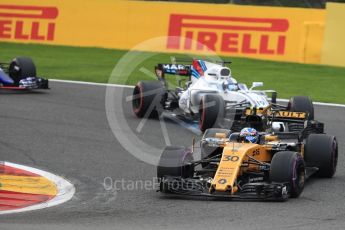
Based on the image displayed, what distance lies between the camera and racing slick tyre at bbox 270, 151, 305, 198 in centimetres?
1050

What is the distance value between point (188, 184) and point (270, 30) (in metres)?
15.1

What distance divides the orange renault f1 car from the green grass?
8.62 metres

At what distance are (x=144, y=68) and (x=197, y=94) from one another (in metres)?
8.35

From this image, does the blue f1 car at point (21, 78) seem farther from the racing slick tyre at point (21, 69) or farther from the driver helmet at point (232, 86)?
the driver helmet at point (232, 86)


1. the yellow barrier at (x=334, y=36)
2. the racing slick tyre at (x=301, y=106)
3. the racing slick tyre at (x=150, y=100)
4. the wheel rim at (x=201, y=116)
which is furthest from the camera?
the yellow barrier at (x=334, y=36)

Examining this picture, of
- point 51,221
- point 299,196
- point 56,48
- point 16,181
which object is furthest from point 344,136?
point 56,48

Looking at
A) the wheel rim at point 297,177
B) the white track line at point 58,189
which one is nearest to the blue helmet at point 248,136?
the wheel rim at point 297,177

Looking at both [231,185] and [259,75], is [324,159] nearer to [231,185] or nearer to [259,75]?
[231,185]

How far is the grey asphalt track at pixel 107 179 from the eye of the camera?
9.31m

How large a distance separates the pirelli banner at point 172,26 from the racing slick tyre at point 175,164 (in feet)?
46.6

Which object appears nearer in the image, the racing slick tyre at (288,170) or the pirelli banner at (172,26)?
the racing slick tyre at (288,170)

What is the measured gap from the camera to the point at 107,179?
12.0 meters

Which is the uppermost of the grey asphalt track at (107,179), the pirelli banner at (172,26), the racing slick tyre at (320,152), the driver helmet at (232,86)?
the pirelli banner at (172,26)

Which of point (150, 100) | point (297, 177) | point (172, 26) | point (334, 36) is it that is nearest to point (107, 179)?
point (297, 177)
